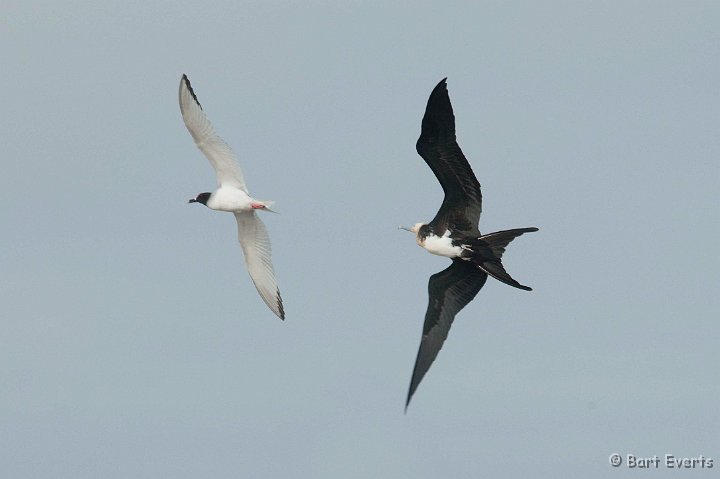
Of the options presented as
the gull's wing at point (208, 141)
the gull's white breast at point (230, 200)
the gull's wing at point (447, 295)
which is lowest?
the gull's wing at point (447, 295)

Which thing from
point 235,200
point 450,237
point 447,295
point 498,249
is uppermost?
point 235,200

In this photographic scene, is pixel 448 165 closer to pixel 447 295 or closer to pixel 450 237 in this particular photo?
pixel 450 237

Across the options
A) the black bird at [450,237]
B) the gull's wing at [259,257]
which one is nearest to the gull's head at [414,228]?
the black bird at [450,237]

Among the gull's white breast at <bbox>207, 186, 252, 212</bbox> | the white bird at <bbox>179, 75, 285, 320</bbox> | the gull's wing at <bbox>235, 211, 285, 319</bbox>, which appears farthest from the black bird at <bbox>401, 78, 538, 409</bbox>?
the gull's wing at <bbox>235, 211, 285, 319</bbox>

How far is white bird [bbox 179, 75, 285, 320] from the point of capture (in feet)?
101

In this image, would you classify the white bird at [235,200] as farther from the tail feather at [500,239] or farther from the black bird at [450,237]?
the tail feather at [500,239]

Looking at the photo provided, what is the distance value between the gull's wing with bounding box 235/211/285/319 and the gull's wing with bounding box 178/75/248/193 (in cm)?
149

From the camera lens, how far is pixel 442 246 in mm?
28656

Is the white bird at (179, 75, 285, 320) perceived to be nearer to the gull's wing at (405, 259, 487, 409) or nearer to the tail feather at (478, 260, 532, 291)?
the gull's wing at (405, 259, 487, 409)

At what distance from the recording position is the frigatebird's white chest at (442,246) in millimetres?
28516

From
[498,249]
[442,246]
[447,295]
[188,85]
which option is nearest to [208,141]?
[188,85]

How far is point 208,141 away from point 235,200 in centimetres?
138

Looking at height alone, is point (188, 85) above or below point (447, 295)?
above

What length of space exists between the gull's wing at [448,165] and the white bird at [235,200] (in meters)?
4.53
